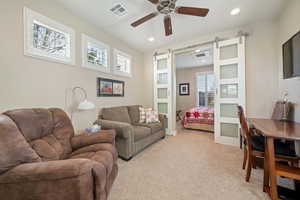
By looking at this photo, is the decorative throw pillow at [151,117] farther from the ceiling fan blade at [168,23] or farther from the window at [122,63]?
the ceiling fan blade at [168,23]

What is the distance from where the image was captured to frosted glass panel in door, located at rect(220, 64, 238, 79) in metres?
2.95

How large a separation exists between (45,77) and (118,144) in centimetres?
162

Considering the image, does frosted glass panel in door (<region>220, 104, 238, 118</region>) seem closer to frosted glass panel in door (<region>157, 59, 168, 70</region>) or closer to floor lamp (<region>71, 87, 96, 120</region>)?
frosted glass panel in door (<region>157, 59, 168, 70</region>)

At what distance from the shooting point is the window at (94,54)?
8.54 ft

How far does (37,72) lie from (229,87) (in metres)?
3.72

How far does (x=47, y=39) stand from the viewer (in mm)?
2066

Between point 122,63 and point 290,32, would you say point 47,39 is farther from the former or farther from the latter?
point 290,32

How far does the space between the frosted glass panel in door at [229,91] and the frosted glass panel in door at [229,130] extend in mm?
690

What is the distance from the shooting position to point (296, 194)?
54.4 inches

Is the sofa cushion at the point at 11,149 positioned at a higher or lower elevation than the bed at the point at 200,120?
higher

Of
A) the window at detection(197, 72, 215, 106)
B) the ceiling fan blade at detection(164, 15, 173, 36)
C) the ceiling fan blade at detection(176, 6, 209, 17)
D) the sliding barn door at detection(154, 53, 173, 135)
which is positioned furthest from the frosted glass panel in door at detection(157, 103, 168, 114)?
the window at detection(197, 72, 215, 106)

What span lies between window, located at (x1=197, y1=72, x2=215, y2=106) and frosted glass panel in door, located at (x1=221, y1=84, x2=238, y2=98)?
3.51m

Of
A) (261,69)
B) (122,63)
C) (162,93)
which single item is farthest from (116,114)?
(261,69)

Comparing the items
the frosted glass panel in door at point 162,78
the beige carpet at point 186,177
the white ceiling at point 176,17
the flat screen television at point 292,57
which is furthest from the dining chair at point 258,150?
the frosted glass panel in door at point 162,78
